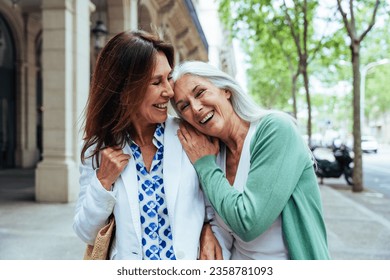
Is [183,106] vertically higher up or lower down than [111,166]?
higher up

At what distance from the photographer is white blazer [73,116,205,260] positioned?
1238 millimetres

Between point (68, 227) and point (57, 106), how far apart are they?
2.34 metres

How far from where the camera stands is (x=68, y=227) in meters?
4.88

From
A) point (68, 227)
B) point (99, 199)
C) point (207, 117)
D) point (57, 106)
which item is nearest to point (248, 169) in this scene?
point (207, 117)

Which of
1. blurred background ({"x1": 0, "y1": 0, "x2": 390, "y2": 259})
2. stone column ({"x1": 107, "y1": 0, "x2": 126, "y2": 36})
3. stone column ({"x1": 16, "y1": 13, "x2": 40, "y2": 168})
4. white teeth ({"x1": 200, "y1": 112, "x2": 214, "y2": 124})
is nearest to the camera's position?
white teeth ({"x1": 200, "y1": 112, "x2": 214, "y2": 124})

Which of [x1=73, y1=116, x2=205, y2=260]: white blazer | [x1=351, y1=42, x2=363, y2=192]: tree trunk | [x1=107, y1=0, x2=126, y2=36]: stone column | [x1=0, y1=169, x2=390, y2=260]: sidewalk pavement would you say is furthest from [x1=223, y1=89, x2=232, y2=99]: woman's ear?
[x1=351, y1=42, x2=363, y2=192]: tree trunk

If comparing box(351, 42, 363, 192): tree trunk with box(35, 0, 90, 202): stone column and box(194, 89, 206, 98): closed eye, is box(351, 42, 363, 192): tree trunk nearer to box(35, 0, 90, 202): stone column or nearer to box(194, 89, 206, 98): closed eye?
box(35, 0, 90, 202): stone column

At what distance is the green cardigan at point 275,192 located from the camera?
3.84ft

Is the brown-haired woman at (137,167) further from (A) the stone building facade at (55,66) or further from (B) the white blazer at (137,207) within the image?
(A) the stone building facade at (55,66)

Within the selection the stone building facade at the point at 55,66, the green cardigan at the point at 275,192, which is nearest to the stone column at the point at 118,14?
the stone building facade at the point at 55,66

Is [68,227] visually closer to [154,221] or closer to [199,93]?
[154,221]

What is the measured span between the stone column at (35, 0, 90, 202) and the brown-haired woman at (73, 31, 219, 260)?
5.28 m
